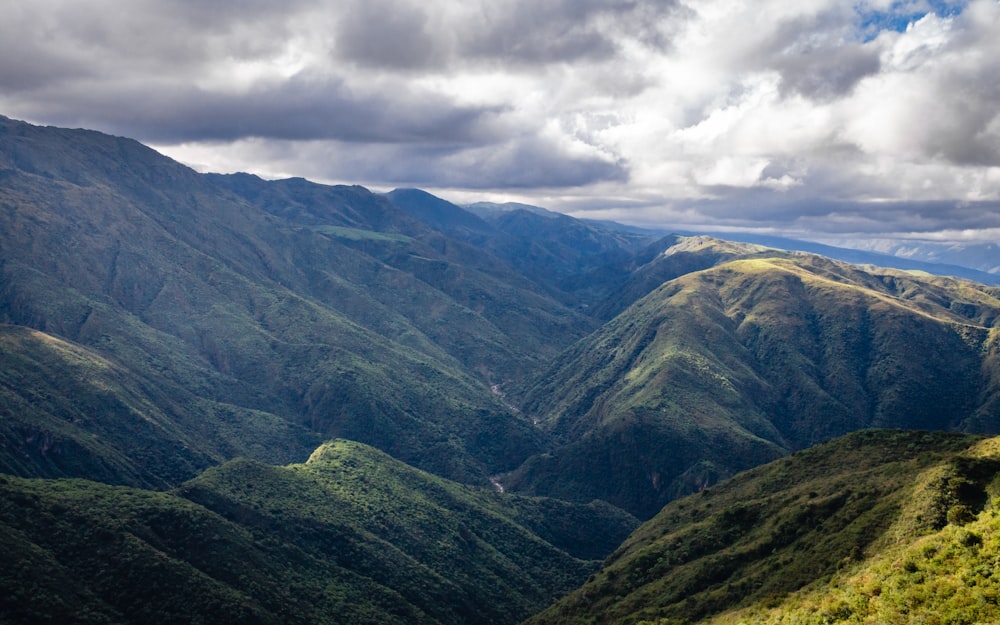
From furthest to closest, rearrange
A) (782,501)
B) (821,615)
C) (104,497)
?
(104,497) → (782,501) → (821,615)

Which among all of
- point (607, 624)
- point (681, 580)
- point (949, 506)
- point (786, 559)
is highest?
point (949, 506)

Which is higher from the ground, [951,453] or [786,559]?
[951,453]

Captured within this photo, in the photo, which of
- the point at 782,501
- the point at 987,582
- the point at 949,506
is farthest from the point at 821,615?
the point at 782,501

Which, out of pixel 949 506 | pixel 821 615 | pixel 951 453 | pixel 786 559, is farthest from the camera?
pixel 951 453

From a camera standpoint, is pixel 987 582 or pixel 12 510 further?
pixel 12 510

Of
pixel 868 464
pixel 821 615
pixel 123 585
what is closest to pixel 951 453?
pixel 868 464

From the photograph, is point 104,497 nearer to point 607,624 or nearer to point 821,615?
point 607,624
